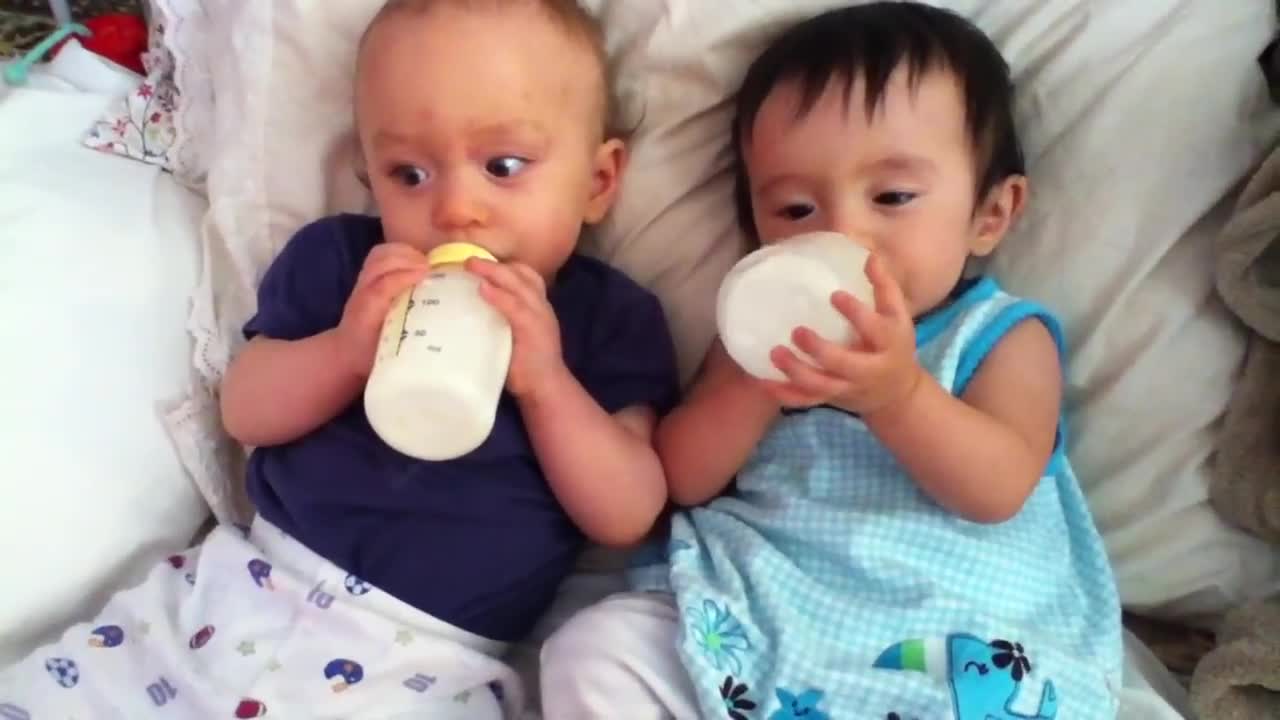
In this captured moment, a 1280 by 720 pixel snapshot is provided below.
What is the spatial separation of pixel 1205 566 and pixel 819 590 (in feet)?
1.11

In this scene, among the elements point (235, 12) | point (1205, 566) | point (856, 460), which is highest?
point (235, 12)

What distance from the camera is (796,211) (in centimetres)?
100

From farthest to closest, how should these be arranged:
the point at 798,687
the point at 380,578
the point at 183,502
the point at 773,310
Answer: the point at 183,502 → the point at 380,578 → the point at 798,687 → the point at 773,310

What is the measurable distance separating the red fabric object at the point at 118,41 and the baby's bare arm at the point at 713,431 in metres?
0.68

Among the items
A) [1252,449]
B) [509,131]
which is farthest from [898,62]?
[1252,449]

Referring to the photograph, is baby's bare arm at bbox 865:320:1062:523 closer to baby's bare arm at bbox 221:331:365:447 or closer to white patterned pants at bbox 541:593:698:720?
white patterned pants at bbox 541:593:698:720

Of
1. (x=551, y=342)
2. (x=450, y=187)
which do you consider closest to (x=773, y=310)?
(x=551, y=342)

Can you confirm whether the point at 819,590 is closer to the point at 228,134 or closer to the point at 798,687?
the point at 798,687

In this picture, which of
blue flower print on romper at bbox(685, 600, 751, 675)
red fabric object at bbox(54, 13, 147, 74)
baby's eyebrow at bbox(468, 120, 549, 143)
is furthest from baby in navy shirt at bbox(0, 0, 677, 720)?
red fabric object at bbox(54, 13, 147, 74)

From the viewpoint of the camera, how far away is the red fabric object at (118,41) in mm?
1298

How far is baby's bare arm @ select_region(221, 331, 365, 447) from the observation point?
999 millimetres

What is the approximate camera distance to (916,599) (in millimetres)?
926

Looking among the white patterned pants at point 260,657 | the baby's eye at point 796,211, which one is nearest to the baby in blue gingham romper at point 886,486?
the baby's eye at point 796,211

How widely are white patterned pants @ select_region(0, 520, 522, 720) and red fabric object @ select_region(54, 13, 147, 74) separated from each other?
56 centimetres
